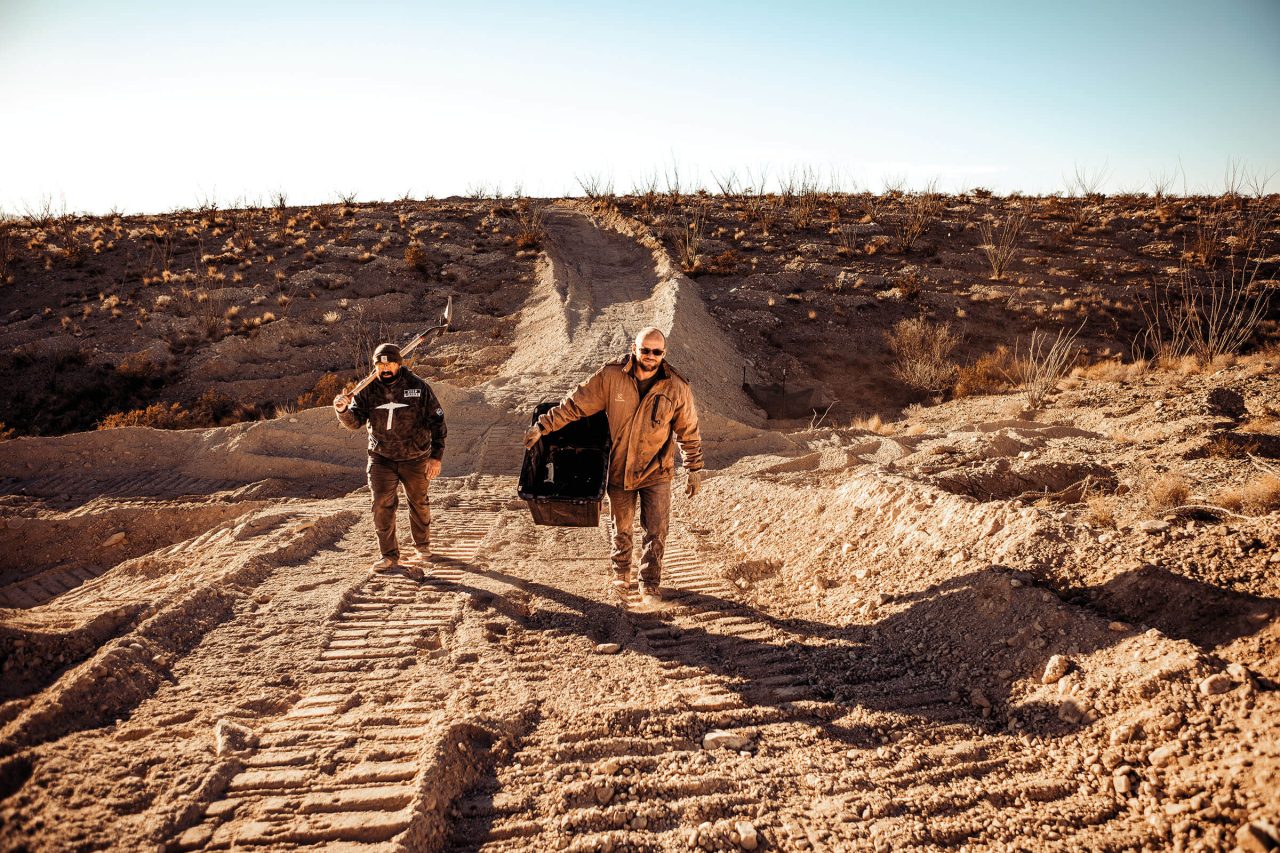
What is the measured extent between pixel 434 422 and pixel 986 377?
1378 centimetres

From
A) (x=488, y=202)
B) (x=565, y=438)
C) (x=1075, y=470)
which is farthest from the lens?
(x=488, y=202)

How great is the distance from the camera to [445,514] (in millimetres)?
7754

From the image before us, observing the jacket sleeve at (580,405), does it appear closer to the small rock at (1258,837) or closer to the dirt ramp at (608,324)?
the small rock at (1258,837)

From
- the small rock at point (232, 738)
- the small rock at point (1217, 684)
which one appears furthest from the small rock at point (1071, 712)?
the small rock at point (232, 738)

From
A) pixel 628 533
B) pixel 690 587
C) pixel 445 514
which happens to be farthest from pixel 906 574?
pixel 445 514

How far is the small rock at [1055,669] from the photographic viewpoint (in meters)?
3.44

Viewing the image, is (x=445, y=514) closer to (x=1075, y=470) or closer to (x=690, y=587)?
(x=690, y=587)

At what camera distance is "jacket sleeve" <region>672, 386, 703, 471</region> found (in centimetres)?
490

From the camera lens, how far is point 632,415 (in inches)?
187

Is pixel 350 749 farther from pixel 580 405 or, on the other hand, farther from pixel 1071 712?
pixel 1071 712

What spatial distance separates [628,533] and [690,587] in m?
0.84

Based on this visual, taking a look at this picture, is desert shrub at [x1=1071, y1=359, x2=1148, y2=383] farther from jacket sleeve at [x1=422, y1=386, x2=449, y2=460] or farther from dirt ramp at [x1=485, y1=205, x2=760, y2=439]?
jacket sleeve at [x1=422, y1=386, x2=449, y2=460]

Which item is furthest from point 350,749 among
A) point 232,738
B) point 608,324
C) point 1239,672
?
point 608,324

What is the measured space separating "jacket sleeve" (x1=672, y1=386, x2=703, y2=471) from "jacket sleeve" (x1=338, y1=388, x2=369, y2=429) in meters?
2.62
